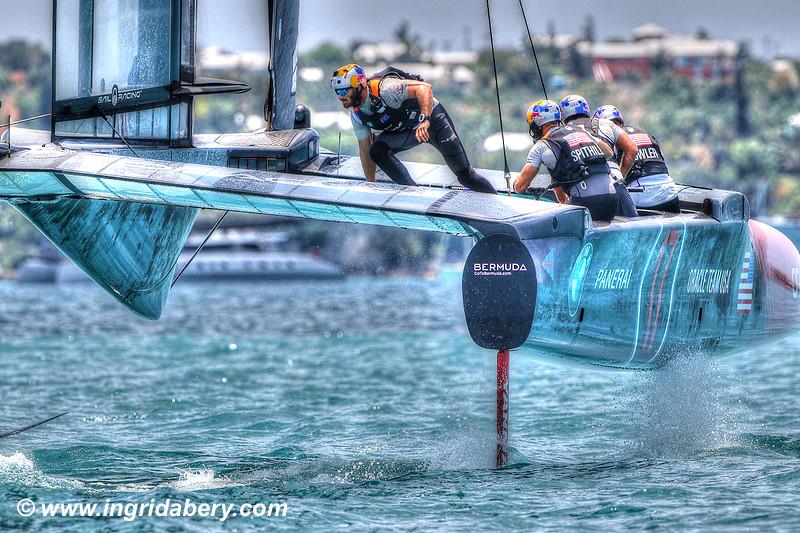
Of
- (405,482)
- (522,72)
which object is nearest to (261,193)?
(405,482)

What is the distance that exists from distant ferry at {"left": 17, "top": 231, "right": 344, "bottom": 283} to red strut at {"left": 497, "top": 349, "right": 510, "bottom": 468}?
5572 centimetres

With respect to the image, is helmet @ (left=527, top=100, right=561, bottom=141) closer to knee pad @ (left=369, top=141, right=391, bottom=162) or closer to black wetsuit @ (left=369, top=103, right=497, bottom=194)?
black wetsuit @ (left=369, top=103, right=497, bottom=194)

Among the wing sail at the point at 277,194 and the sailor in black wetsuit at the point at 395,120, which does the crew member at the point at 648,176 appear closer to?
the sailor in black wetsuit at the point at 395,120

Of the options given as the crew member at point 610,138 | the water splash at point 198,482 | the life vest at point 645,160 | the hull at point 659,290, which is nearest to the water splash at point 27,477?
the water splash at point 198,482

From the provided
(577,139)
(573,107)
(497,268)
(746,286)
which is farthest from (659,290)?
(497,268)

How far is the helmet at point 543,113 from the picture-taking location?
980 cm

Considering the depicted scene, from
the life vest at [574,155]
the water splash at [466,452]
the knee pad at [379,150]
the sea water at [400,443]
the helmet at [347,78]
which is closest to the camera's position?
the sea water at [400,443]

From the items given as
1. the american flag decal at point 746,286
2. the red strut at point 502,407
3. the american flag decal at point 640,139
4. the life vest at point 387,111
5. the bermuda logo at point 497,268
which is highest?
the life vest at point 387,111

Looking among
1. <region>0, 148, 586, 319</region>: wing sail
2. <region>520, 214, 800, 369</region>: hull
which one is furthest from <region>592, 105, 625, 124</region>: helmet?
<region>0, 148, 586, 319</region>: wing sail

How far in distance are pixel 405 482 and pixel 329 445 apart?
1786 millimetres

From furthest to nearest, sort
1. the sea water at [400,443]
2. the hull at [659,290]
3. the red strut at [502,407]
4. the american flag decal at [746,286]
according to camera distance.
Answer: the american flag decal at [746,286], the hull at [659,290], the red strut at [502,407], the sea water at [400,443]

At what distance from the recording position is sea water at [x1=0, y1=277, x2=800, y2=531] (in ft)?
25.0

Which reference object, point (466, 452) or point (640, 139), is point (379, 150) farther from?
point (640, 139)

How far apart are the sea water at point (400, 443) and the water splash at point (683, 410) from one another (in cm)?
2
